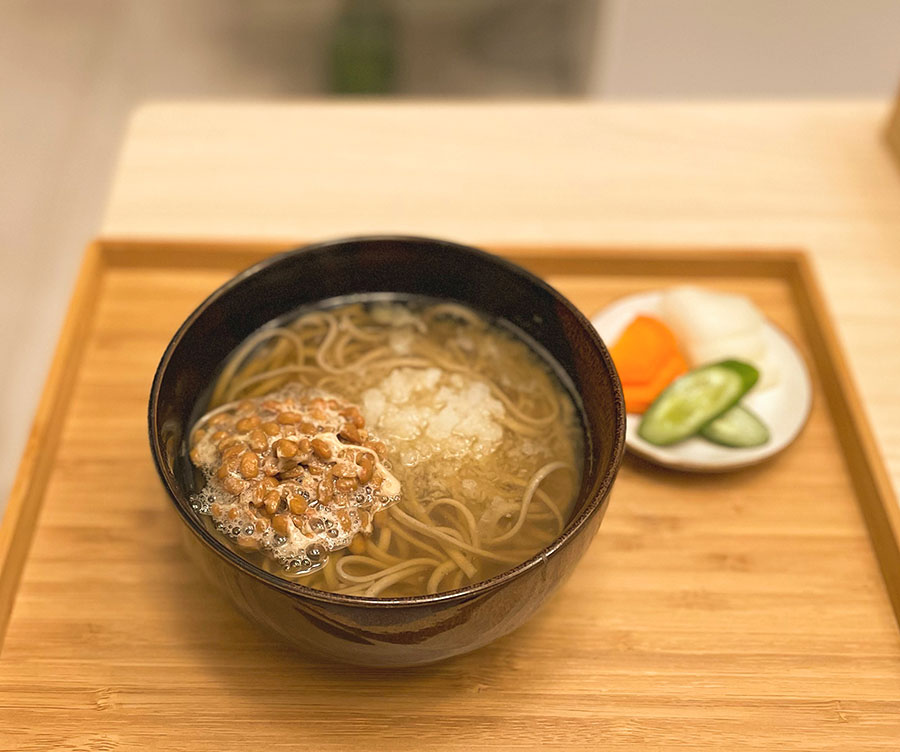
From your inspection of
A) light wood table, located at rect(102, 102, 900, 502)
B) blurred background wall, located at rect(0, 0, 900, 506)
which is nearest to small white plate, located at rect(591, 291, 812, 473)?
light wood table, located at rect(102, 102, 900, 502)

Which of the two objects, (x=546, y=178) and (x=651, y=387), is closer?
(x=651, y=387)

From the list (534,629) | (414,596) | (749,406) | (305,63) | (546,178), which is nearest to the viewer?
(414,596)

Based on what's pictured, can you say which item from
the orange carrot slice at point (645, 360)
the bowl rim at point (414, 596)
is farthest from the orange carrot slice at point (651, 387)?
the bowl rim at point (414, 596)

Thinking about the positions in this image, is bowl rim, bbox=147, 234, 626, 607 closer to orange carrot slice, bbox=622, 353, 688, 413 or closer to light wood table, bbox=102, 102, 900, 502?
orange carrot slice, bbox=622, 353, 688, 413

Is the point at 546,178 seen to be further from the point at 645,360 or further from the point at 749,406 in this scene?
the point at 749,406

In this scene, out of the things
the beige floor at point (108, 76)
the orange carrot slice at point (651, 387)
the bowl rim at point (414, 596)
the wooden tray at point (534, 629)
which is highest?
the bowl rim at point (414, 596)

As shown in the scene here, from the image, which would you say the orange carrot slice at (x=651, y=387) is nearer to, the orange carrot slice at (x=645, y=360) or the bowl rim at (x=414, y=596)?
the orange carrot slice at (x=645, y=360)

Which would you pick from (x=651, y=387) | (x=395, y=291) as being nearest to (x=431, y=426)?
(x=395, y=291)
